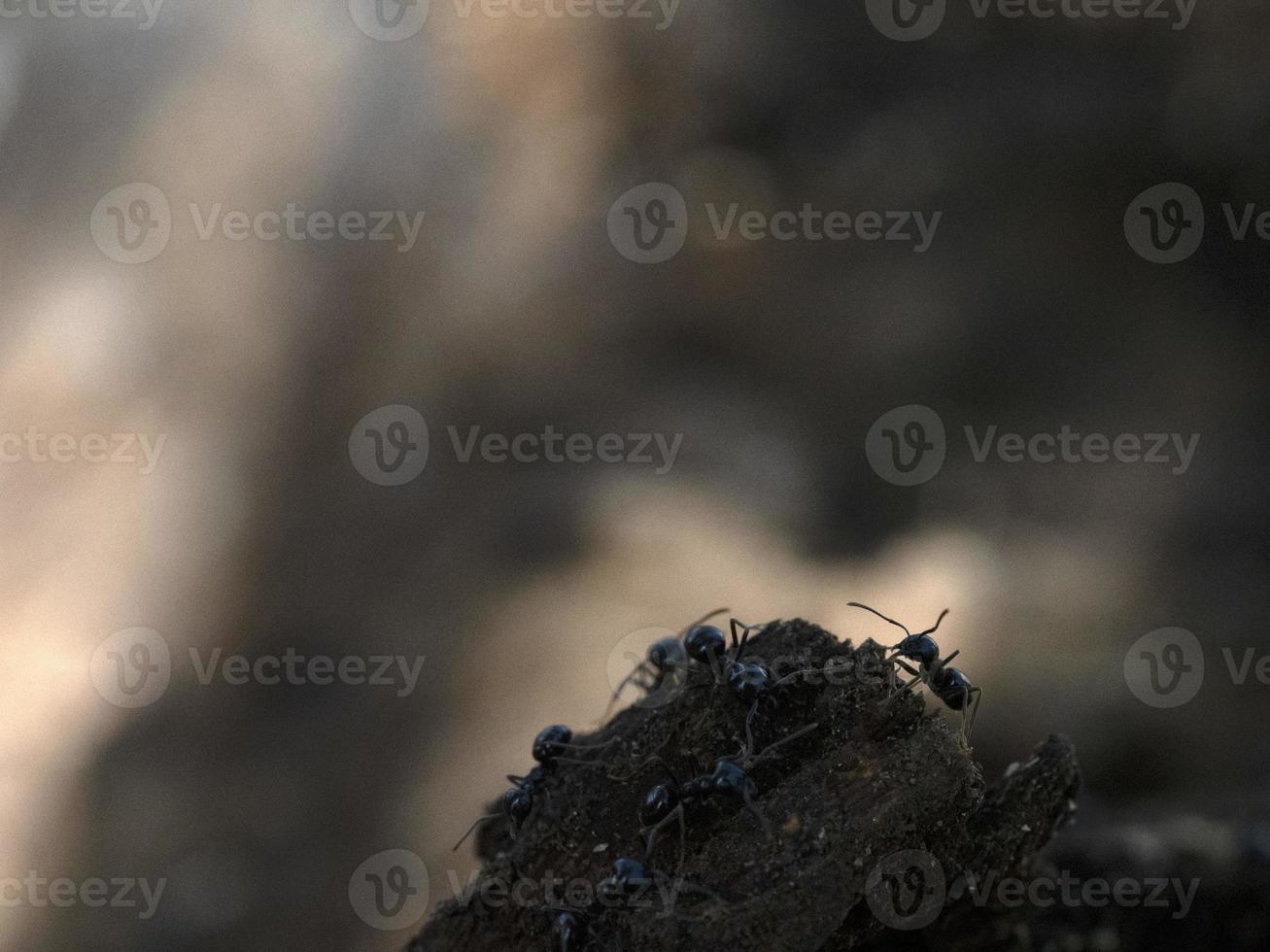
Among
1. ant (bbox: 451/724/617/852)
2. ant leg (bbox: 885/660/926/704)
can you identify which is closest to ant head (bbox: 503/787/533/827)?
ant (bbox: 451/724/617/852)

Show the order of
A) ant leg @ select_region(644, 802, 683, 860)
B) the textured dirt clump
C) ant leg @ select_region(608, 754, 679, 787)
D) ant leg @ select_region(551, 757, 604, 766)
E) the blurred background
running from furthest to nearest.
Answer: the blurred background
ant leg @ select_region(551, 757, 604, 766)
ant leg @ select_region(608, 754, 679, 787)
ant leg @ select_region(644, 802, 683, 860)
the textured dirt clump

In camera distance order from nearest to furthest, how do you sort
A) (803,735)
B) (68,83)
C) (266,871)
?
(803,735), (266,871), (68,83)

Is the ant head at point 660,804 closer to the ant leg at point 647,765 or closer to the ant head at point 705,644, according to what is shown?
the ant leg at point 647,765

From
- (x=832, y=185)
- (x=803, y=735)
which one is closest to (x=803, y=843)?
(x=803, y=735)

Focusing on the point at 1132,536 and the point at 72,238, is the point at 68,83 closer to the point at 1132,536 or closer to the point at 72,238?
the point at 72,238

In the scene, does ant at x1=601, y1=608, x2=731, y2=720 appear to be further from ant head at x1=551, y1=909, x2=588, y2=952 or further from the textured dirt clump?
ant head at x1=551, y1=909, x2=588, y2=952

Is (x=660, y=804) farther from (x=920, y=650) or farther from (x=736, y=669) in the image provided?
(x=920, y=650)
